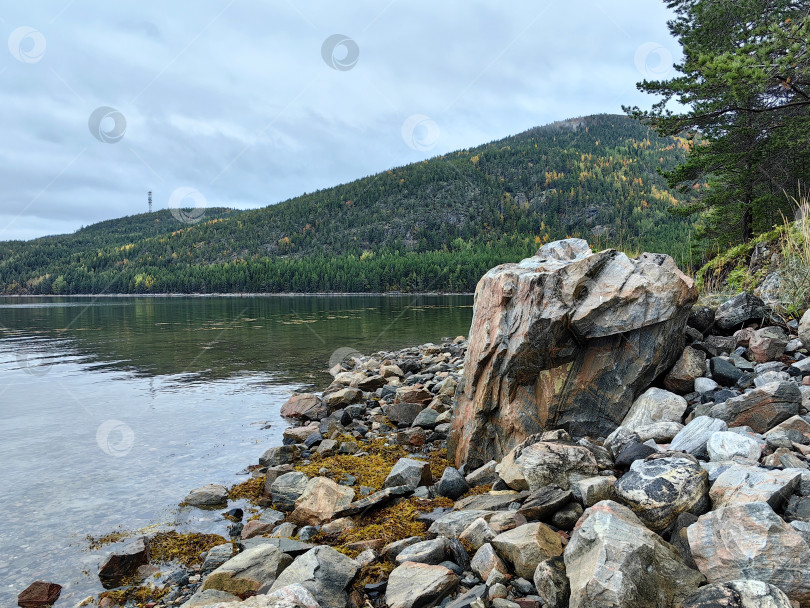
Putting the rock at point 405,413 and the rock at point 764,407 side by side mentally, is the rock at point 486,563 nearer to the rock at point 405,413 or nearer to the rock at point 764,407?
the rock at point 764,407

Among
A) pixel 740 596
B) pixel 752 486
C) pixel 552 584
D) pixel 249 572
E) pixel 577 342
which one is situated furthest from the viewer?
pixel 577 342

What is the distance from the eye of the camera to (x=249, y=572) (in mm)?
5582

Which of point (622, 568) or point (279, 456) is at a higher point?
point (622, 568)

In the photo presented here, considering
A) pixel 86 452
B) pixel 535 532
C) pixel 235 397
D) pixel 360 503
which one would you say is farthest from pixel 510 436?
pixel 235 397

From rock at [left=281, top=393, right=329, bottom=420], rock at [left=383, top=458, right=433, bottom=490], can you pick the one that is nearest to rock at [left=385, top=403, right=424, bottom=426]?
rock at [left=281, top=393, right=329, bottom=420]

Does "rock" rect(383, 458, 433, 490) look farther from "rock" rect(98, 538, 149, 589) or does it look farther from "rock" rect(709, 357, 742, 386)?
"rock" rect(709, 357, 742, 386)

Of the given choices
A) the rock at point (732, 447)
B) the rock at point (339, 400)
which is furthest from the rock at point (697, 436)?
the rock at point (339, 400)

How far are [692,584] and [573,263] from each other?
5.32 meters

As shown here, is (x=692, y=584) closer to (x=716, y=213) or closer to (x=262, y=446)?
(x=262, y=446)

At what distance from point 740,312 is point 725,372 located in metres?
2.21

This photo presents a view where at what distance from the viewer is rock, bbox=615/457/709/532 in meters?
4.69

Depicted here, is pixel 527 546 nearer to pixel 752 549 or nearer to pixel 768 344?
pixel 752 549

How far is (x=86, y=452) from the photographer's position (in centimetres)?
1188

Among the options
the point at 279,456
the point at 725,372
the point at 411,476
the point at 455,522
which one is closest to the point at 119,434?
the point at 279,456
